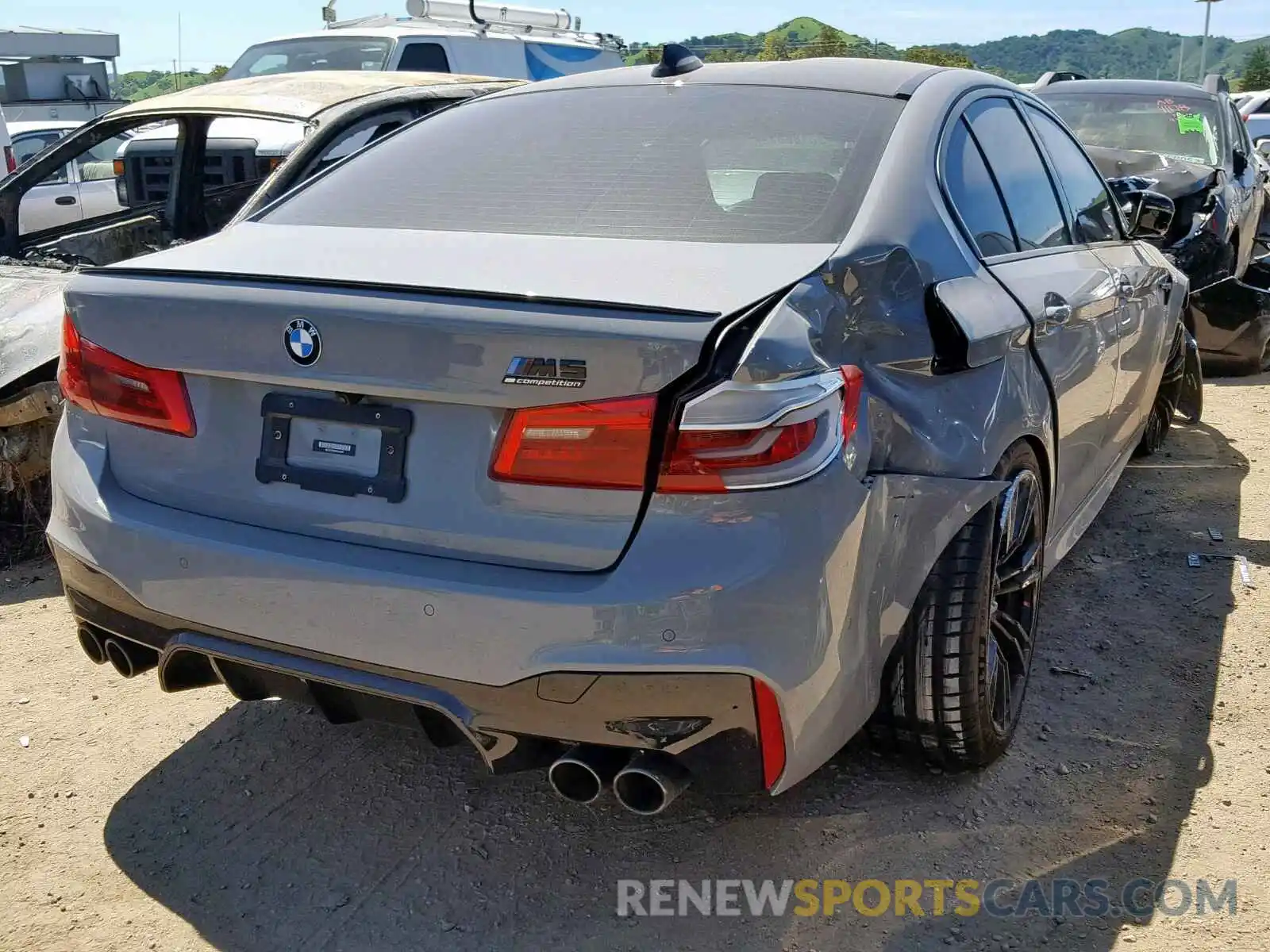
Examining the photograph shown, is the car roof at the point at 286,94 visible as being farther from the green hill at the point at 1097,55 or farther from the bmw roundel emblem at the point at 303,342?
the green hill at the point at 1097,55

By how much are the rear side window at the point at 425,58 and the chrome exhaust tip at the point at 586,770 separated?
28.1 feet

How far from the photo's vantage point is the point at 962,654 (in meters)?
2.63

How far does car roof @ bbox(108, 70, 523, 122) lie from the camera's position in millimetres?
5082

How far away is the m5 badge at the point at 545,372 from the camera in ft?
6.70

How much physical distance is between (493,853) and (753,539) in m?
1.08

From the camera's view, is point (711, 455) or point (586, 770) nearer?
point (711, 455)

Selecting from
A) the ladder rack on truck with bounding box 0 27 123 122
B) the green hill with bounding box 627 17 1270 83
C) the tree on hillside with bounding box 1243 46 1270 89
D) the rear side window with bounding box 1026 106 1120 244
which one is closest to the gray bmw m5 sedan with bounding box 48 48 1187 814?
the rear side window with bounding box 1026 106 1120 244

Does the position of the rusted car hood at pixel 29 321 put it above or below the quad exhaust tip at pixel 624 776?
above

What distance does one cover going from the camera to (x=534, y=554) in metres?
2.11

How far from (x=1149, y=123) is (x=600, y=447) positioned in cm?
788

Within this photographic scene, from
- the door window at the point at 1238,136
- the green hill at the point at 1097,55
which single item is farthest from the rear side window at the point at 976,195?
the green hill at the point at 1097,55

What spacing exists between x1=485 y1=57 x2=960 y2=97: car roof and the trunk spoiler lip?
1227mm

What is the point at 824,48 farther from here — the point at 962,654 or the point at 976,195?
the point at 962,654

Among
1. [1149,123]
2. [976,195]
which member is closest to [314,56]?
[1149,123]
